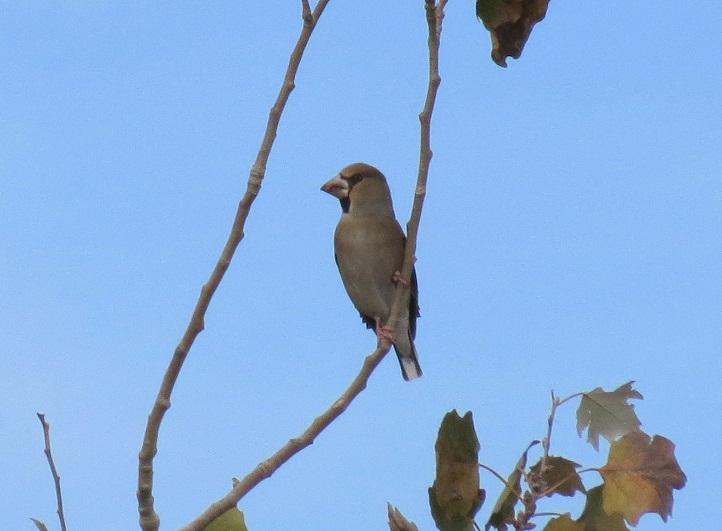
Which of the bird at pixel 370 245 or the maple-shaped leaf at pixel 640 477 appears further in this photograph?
the bird at pixel 370 245

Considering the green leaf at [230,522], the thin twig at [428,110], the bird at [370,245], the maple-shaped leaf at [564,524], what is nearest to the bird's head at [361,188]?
the bird at [370,245]

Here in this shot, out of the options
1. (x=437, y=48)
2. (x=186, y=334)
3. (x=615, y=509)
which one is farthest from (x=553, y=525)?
(x=437, y=48)

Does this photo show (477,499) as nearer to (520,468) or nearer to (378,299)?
(520,468)

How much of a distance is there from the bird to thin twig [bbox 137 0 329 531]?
3748 millimetres

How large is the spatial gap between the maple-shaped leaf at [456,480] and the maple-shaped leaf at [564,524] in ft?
0.72

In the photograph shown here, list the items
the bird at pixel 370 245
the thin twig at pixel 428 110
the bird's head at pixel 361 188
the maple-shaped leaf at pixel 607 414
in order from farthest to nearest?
the bird's head at pixel 361 188 → the bird at pixel 370 245 → the maple-shaped leaf at pixel 607 414 → the thin twig at pixel 428 110

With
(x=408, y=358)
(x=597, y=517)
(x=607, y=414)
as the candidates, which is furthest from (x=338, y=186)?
(x=597, y=517)

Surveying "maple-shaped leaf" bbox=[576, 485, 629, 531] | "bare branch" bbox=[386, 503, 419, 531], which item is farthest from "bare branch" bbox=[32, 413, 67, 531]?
"maple-shaped leaf" bbox=[576, 485, 629, 531]

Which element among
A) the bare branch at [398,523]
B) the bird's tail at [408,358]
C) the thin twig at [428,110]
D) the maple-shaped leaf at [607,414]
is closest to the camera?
the bare branch at [398,523]

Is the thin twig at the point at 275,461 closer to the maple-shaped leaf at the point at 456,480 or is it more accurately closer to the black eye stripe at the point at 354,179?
the maple-shaped leaf at the point at 456,480

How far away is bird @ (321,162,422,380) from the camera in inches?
260

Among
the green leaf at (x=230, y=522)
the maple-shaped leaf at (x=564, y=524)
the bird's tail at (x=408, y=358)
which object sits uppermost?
the bird's tail at (x=408, y=358)

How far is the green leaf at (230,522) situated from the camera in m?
2.94

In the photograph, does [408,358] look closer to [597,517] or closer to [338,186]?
[338,186]
